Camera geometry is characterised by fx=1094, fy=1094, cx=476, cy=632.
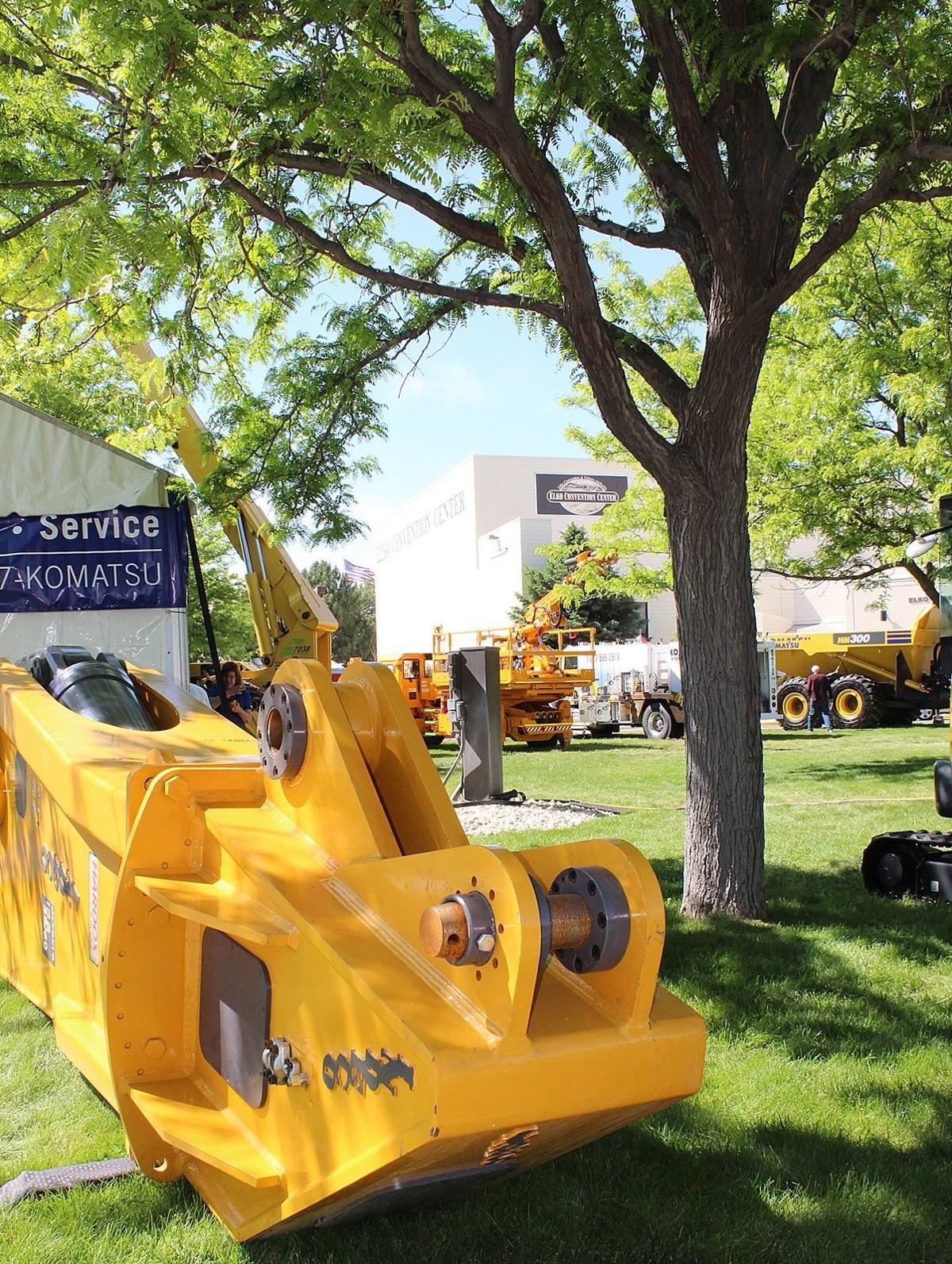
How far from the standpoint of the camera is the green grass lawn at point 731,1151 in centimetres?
290

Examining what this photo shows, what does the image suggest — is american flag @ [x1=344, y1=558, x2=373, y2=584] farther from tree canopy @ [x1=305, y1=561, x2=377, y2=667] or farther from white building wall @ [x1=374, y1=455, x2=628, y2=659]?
tree canopy @ [x1=305, y1=561, x2=377, y2=667]

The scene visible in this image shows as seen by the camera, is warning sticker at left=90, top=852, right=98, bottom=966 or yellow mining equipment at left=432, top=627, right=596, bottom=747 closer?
warning sticker at left=90, top=852, right=98, bottom=966

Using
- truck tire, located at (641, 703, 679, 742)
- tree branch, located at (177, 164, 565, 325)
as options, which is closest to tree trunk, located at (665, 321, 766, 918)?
tree branch, located at (177, 164, 565, 325)

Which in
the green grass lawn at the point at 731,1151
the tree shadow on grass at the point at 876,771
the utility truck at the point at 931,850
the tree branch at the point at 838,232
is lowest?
the green grass lawn at the point at 731,1151

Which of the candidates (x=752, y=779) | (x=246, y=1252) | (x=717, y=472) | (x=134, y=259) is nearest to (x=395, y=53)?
(x=134, y=259)

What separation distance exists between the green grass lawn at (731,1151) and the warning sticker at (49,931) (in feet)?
1.68

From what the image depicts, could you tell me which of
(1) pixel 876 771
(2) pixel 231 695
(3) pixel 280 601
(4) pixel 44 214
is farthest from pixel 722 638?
(1) pixel 876 771

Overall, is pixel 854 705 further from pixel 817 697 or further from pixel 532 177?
pixel 532 177

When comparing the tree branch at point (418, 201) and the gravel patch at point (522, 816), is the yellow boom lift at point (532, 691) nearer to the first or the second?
the gravel patch at point (522, 816)

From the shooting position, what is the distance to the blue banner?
8.77 m

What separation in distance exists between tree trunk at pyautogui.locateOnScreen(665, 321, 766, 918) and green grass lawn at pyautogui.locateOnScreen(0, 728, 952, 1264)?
1.21 ft

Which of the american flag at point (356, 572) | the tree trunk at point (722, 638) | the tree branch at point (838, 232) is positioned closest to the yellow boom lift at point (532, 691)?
the tree trunk at point (722, 638)

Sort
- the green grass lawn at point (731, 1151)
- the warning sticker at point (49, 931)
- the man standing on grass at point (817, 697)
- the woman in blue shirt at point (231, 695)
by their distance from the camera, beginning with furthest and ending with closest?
the man standing on grass at point (817, 697), the woman in blue shirt at point (231, 695), the warning sticker at point (49, 931), the green grass lawn at point (731, 1151)

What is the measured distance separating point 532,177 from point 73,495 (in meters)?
4.94
